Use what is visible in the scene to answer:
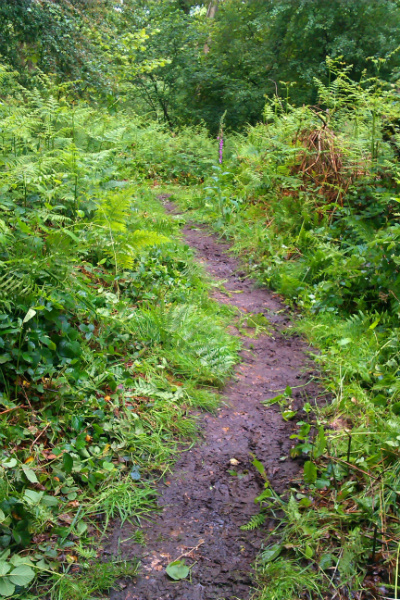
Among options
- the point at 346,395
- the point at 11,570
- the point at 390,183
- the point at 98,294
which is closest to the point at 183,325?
the point at 98,294

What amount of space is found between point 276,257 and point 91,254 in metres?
2.36

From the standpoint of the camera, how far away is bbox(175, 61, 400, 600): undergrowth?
223cm

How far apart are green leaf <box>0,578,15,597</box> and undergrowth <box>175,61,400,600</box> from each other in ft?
3.47

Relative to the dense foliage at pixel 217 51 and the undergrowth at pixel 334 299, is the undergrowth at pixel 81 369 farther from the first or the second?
the dense foliage at pixel 217 51

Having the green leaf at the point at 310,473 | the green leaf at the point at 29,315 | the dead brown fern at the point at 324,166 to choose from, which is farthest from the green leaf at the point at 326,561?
the dead brown fern at the point at 324,166

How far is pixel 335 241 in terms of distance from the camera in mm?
5332

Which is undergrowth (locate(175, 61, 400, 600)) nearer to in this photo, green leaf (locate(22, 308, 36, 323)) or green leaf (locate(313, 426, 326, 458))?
green leaf (locate(313, 426, 326, 458))

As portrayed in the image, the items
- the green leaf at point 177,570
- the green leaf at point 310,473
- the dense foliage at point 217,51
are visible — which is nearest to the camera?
the green leaf at point 177,570

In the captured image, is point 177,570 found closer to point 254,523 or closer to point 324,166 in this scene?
point 254,523

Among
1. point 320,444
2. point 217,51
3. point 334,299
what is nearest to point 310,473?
point 320,444

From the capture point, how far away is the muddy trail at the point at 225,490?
2.19 meters

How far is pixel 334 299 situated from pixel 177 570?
2976 mm

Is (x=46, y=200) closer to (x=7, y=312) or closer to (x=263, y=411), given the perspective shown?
(x=7, y=312)

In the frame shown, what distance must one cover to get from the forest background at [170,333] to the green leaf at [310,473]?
0.03 feet
